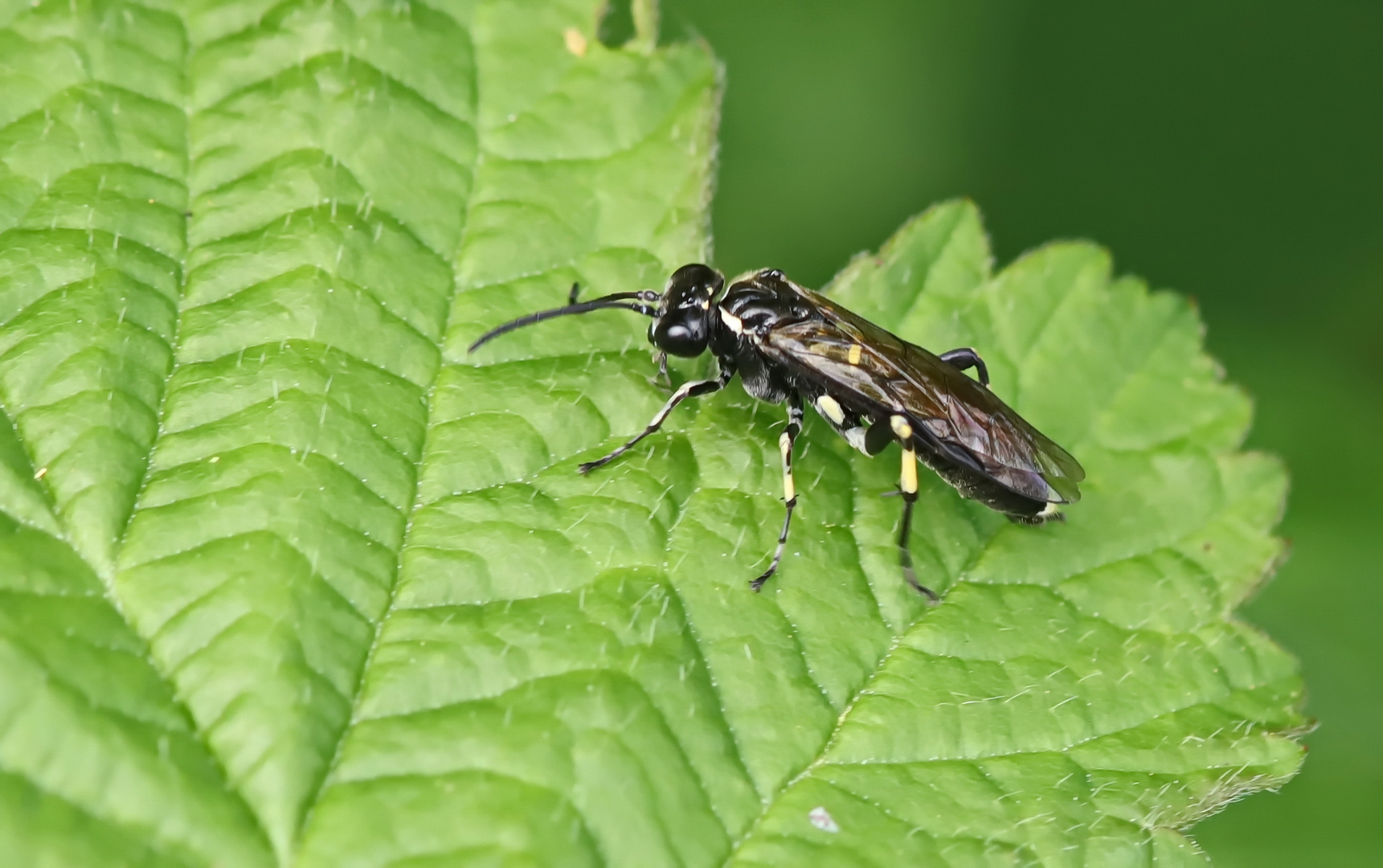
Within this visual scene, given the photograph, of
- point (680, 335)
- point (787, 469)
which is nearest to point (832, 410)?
point (787, 469)

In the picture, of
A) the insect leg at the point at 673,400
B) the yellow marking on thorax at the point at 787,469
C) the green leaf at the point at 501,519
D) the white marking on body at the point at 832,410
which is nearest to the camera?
the green leaf at the point at 501,519

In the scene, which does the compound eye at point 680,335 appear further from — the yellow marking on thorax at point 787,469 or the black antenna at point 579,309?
the yellow marking on thorax at point 787,469

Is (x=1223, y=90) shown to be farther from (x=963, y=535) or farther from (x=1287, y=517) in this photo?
(x=963, y=535)

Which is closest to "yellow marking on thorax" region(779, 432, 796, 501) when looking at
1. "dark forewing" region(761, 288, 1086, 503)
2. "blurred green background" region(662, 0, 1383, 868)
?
"dark forewing" region(761, 288, 1086, 503)

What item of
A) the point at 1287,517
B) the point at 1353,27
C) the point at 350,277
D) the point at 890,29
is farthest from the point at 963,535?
the point at 1353,27

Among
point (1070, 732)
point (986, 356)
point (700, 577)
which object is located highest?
point (986, 356)

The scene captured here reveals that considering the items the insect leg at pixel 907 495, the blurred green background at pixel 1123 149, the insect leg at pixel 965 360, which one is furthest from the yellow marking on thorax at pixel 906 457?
the blurred green background at pixel 1123 149
